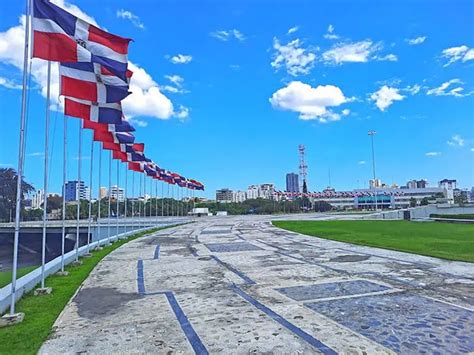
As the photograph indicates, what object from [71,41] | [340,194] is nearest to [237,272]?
[71,41]

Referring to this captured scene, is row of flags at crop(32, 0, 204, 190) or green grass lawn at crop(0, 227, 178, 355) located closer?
green grass lawn at crop(0, 227, 178, 355)

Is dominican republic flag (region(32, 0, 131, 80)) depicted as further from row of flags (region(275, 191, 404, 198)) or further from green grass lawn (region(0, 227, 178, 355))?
row of flags (region(275, 191, 404, 198))

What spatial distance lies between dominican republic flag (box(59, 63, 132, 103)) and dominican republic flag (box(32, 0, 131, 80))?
0.28 metres

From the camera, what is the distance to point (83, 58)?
A: 648cm

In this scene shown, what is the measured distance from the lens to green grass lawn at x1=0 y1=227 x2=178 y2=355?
4.47 metres

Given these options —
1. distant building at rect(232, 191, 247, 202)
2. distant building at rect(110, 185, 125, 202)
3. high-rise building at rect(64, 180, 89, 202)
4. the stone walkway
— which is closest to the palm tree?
high-rise building at rect(64, 180, 89, 202)

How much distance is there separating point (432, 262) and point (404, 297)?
4262 mm

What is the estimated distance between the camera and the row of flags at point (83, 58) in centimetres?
600

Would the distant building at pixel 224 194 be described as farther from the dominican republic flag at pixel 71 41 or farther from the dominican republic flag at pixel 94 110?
the dominican republic flag at pixel 71 41

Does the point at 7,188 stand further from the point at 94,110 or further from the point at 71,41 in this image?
the point at 71,41

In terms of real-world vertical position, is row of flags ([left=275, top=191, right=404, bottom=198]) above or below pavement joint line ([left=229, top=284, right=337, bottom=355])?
above

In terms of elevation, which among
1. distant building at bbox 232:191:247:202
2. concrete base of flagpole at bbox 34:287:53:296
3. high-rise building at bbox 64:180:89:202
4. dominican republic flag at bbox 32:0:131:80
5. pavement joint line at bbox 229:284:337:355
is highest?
distant building at bbox 232:191:247:202

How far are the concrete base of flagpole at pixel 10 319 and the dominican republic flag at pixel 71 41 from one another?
391 cm

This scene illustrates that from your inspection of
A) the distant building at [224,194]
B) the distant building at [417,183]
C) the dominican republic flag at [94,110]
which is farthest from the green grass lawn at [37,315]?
the distant building at [417,183]
